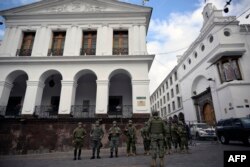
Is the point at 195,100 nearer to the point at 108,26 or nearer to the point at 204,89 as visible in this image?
the point at 204,89

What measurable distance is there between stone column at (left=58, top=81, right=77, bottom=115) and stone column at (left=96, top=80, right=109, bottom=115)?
197 centimetres

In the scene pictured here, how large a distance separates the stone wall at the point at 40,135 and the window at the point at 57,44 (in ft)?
19.3

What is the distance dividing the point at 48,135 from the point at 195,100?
2005cm

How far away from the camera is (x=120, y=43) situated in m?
14.6

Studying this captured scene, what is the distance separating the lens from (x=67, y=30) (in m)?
14.8

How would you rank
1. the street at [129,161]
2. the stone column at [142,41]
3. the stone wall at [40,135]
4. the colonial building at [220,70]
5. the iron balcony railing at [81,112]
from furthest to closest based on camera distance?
the colonial building at [220,70]
the stone column at [142,41]
the iron balcony railing at [81,112]
the stone wall at [40,135]
the street at [129,161]

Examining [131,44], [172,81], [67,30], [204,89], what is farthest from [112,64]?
[172,81]

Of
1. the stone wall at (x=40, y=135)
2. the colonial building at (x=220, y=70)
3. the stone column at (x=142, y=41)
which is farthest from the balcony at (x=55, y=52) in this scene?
the colonial building at (x=220, y=70)

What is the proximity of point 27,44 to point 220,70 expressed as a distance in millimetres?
20008

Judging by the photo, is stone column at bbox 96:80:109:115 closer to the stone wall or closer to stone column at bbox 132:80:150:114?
the stone wall

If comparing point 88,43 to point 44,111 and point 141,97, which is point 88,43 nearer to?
point 44,111

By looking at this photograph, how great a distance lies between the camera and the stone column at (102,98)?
39.0 feet

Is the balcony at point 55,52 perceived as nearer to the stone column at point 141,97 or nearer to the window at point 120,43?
the window at point 120,43

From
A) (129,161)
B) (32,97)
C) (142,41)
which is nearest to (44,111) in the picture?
(32,97)
